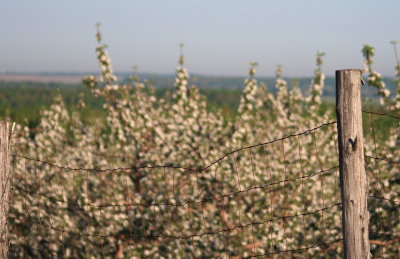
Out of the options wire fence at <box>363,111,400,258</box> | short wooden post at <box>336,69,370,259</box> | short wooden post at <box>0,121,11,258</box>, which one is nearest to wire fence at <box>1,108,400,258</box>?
wire fence at <box>363,111,400,258</box>

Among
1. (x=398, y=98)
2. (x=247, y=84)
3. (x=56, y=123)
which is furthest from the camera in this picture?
(x=56, y=123)

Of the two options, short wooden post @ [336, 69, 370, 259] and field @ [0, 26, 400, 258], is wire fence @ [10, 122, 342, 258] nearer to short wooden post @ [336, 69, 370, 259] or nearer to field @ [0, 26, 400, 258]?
field @ [0, 26, 400, 258]

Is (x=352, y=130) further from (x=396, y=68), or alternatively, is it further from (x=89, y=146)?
(x=89, y=146)

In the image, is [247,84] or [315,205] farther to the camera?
[247,84]

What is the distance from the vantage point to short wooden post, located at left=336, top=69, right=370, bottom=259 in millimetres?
2854

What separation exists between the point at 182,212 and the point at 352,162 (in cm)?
397

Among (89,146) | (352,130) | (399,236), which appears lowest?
(399,236)

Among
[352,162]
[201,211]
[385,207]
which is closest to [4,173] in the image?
[352,162]

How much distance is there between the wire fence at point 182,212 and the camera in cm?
626

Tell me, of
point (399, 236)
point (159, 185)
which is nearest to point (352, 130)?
point (399, 236)

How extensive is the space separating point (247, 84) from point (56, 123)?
3.46 m

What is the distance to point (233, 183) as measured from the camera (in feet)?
22.0

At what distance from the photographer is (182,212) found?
6.57 metres

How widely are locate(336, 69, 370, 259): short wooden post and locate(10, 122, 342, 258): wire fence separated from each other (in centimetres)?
311
